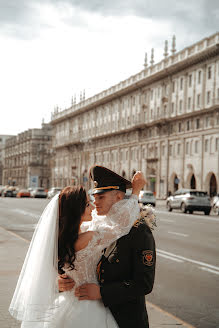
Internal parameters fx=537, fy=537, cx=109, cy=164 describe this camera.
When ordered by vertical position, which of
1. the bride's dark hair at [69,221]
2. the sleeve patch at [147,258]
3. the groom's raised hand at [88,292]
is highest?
the bride's dark hair at [69,221]

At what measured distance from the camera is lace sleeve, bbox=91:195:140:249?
10.5 ft

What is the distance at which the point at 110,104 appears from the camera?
94625 millimetres

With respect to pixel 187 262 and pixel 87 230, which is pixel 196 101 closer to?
pixel 187 262

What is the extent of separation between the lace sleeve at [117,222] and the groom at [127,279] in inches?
1.5

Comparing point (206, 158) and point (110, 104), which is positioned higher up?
point (110, 104)

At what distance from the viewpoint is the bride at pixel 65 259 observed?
3.16 m

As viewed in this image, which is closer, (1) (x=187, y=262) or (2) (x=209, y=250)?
(1) (x=187, y=262)

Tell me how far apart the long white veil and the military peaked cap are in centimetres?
29

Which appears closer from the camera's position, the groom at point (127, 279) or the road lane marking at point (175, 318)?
the groom at point (127, 279)

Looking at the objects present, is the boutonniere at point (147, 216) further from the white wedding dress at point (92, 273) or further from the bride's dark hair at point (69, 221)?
the bride's dark hair at point (69, 221)

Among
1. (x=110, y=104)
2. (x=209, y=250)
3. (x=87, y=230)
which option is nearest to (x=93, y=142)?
(x=110, y=104)

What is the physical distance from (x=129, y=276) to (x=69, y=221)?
0.49m

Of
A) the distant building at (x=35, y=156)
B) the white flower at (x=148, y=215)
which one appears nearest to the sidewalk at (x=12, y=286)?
the white flower at (x=148, y=215)

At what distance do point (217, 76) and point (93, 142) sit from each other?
139 ft
